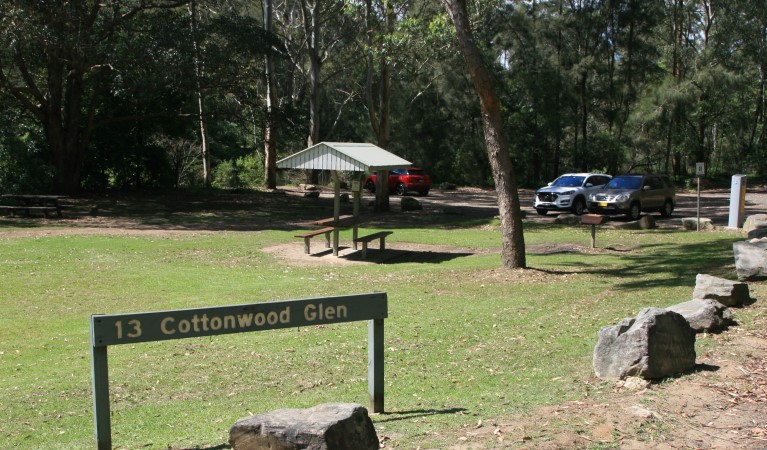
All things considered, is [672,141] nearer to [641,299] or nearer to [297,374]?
[641,299]

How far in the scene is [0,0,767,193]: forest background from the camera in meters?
29.7

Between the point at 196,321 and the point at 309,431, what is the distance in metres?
1.22

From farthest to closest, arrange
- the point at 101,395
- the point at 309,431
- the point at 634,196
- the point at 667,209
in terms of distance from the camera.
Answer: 1. the point at 667,209
2. the point at 634,196
3. the point at 101,395
4. the point at 309,431

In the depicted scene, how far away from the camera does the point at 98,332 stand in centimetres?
514

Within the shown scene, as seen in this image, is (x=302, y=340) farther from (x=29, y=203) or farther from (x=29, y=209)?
(x=29, y=203)

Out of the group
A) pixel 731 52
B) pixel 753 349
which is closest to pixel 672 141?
pixel 731 52

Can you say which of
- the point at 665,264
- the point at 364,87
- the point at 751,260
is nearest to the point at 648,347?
the point at 751,260

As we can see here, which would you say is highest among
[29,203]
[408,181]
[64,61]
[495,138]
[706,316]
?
[64,61]

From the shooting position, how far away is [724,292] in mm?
10469

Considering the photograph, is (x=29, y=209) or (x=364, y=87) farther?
(x=364, y=87)

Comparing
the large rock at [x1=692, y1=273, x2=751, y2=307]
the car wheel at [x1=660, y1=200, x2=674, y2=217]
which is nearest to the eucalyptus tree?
the car wheel at [x1=660, y1=200, x2=674, y2=217]

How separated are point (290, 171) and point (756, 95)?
36.0 metres

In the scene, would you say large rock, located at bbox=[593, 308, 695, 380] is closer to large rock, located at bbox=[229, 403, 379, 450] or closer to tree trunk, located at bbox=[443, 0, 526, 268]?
large rock, located at bbox=[229, 403, 379, 450]

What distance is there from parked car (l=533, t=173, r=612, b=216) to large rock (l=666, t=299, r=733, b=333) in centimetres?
2135
